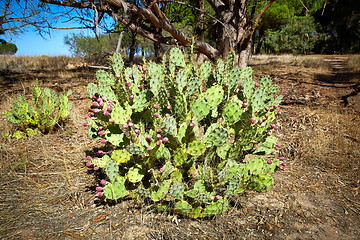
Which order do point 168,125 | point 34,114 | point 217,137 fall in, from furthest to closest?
point 34,114
point 217,137
point 168,125

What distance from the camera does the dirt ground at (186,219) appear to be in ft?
5.90

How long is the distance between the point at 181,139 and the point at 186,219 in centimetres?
77

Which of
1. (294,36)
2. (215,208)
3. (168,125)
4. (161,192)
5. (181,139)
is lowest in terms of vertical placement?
(215,208)

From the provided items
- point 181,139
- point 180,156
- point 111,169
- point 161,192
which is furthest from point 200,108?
point 111,169

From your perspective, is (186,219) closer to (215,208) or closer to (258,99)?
(215,208)

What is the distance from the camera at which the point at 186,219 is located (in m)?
1.92

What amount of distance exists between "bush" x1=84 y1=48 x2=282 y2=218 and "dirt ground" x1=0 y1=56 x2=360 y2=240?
0.67 ft

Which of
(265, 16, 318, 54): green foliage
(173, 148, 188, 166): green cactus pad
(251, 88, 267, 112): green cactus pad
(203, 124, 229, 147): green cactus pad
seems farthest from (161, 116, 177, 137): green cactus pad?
(265, 16, 318, 54): green foliage

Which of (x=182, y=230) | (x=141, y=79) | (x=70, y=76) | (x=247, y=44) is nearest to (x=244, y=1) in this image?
(x=247, y=44)

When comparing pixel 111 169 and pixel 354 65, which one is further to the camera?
pixel 354 65

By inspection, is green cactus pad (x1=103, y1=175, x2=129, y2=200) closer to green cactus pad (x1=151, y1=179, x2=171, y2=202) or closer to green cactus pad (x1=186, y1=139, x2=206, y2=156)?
green cactus pad (x1=151, y1=179, x2=171, y2=202)

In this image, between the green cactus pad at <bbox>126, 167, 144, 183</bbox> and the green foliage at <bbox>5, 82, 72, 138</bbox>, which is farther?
the green foliage at <bbox>5, 82, 72, 138</bbox>

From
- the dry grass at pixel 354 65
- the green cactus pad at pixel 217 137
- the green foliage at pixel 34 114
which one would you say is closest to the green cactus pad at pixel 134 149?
the green cactus pad at pixel 217 137

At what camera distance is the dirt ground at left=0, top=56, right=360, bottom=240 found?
1.80 m
